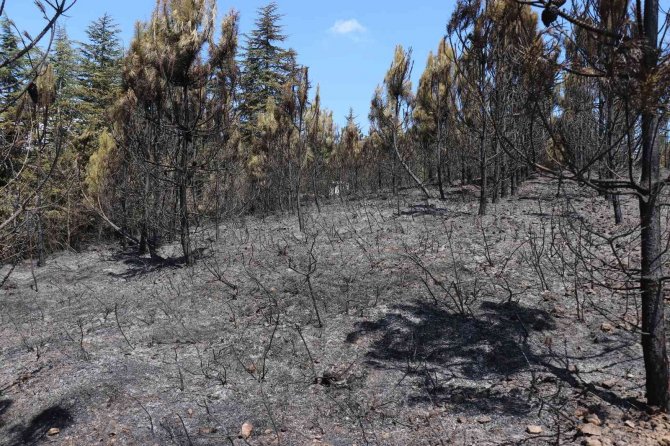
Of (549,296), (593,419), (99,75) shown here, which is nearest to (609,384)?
(593,419)

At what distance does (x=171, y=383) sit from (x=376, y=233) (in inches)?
239

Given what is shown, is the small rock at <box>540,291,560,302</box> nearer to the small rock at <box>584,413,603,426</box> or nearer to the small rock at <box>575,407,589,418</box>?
the small rock at <box>575,407,589,418</box>

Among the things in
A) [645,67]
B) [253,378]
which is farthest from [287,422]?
[645,67]

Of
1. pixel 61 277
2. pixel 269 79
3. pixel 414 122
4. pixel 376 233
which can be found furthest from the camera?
pixel 269 79

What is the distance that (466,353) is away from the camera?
495 centimetres

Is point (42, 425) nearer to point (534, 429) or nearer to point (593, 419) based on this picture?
point (534, 429)

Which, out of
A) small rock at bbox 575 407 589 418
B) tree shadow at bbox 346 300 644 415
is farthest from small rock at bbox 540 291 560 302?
small rock at bbox 575 407 589 418

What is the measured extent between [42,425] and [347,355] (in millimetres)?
3029

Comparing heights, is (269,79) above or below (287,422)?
above

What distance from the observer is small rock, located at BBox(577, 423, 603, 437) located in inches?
133

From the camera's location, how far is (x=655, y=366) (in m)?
3.56

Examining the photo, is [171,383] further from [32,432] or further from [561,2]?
[561,2]

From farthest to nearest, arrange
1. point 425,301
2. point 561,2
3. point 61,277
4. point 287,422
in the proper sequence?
1. point 61,277
2. point 425,301
3. point 287,422
4. point 561,2

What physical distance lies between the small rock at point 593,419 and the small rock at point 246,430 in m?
2.67
